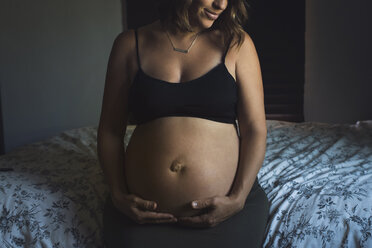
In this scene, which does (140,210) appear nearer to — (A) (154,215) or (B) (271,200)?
(A) (154,215)

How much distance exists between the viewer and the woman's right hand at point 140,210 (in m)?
1.01

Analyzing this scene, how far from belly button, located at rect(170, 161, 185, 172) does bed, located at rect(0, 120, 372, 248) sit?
34 centimetres

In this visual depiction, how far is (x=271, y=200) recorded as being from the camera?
4.30 ft

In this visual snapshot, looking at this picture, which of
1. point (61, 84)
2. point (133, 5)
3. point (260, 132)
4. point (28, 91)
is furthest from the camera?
point (133, 5)

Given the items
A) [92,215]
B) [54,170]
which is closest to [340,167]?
[92,215]


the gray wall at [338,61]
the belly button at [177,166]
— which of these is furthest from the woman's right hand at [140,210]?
the gray wall at [338,61]

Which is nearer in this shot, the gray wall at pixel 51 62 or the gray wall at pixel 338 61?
the gray wall at pixel 51 62

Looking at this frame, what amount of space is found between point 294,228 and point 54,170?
39.5 inches

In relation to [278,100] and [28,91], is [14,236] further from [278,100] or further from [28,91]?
[278,100]

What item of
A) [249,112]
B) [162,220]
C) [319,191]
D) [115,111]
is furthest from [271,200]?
[115,111]

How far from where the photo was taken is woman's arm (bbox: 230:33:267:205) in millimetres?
1137

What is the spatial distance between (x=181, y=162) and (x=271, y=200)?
41 cm

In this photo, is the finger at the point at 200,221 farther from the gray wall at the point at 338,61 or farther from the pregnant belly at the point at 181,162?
the gray wall at the point at 338,61

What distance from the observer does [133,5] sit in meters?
3.74
